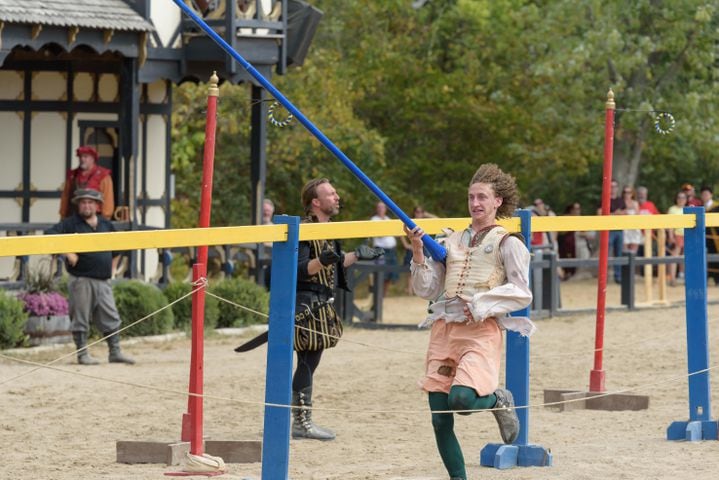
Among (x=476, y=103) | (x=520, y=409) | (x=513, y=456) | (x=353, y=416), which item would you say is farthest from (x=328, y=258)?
(x=476, y=103)

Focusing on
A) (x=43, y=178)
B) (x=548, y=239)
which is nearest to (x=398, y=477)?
(x=43, y=178)

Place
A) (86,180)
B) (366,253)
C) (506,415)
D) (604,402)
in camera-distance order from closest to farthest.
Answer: (506,415) → (366,253) → (604,402) → (86,180)

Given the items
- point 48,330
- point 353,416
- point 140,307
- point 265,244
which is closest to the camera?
point 353,416

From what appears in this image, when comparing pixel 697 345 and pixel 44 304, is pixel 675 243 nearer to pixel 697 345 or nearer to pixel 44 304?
pixel 44 304

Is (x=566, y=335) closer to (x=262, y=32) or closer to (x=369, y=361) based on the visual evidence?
(x=369, y=361)

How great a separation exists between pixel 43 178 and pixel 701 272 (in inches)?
464

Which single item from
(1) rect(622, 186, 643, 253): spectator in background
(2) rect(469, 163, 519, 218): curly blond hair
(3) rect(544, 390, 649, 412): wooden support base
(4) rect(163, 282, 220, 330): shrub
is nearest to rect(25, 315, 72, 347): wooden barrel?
(4) rect(163, 282, 220, 330): shrub

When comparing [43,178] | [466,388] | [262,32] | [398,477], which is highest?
[262,32]

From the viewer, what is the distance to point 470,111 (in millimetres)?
31500

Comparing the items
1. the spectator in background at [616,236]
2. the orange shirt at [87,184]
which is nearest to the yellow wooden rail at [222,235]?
the orange shirt at [87,184]

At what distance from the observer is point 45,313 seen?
1622 cm

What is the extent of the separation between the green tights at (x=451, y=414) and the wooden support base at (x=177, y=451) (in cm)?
170

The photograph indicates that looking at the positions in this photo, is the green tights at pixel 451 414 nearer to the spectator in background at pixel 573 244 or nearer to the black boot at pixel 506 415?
the black boot at pixel 506 415

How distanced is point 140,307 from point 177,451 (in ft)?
26.4
